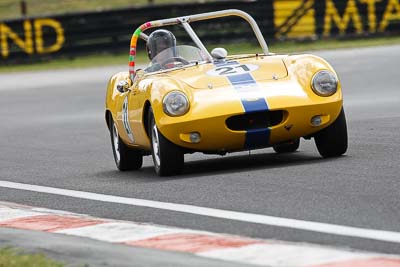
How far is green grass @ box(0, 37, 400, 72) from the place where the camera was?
28.1 meters

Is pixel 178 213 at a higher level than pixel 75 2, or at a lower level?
higher

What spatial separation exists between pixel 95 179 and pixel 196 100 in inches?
51.7

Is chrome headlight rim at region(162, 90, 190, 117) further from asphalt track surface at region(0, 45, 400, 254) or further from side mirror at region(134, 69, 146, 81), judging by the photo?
side mirror at region(134, 69, 146, 81)

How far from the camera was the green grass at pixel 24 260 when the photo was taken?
581 centimetres

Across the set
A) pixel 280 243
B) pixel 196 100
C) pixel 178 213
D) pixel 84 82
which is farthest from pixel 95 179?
pixel 84 82

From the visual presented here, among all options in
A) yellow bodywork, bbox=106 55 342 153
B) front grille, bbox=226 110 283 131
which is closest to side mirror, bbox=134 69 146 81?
yellow bodywork, bbox=106 55 342 153

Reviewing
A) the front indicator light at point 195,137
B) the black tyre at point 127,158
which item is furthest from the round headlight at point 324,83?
the black tyre at point 127,158

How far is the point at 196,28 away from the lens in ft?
94.2

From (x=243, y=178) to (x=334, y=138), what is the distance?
3.68 ft

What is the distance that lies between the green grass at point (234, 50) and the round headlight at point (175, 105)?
18.3 m

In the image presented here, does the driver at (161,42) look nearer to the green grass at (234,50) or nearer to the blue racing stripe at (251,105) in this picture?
the blue racing stripe at (251,105)

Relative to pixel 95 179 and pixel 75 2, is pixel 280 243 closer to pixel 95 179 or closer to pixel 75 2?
pixel 95 179

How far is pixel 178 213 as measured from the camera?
764cm

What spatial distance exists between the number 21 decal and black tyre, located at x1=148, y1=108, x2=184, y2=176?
0.61 meters
